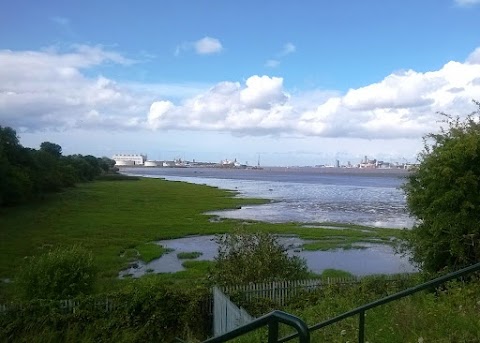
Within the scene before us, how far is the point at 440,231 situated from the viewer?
17.3m

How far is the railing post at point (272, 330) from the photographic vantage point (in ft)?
10.1

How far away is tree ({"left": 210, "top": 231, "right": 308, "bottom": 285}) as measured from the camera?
63.3ft

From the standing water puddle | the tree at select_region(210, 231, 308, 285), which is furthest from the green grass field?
the tree at select_region(210, 231, 308, 285)

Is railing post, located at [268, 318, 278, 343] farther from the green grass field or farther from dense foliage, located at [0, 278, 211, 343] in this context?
the green grass field

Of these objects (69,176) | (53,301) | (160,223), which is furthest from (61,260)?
(69,176)

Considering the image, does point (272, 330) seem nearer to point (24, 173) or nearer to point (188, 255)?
point (188, 255)

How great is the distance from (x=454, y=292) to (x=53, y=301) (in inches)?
438

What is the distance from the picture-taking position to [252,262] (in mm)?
19484

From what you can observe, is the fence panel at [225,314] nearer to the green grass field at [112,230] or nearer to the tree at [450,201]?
the tree at [450,201]

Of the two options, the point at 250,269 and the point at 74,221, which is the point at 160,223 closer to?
the point at 74,221

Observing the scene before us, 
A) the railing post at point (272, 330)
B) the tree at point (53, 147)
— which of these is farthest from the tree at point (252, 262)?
the tree at point (53, 147)

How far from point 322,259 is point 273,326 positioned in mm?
30514

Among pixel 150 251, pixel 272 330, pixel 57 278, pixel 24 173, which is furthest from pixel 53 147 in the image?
pixel 272 330

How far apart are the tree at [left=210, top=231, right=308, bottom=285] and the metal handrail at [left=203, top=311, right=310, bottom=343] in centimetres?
1606
